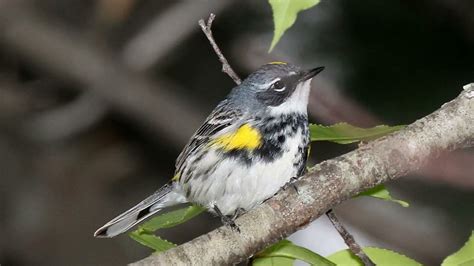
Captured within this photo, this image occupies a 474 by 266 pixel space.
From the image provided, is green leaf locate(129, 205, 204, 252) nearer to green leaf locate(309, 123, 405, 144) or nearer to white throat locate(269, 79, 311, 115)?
green leaf locate(309, 123, 405, 144)

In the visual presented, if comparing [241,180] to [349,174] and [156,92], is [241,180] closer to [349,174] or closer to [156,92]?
[349,174]

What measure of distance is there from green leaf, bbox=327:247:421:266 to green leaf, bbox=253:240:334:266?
9 centimetres

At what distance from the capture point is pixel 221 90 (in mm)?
6426

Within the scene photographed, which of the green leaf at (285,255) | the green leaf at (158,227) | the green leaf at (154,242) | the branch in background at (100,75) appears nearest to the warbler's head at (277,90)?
the green leaf at (158,227)

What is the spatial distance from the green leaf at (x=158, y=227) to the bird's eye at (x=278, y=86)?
126 cm

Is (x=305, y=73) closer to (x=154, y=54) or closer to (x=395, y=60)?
(x=395, y=60)

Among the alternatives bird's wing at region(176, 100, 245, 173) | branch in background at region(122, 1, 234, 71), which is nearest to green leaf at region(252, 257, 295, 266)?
bird's wing at region(176, 100, 245, 173)

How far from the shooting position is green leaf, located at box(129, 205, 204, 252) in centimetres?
253

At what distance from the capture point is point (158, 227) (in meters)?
2.64

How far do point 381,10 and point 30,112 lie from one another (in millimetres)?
2399

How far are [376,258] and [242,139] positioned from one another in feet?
4.50

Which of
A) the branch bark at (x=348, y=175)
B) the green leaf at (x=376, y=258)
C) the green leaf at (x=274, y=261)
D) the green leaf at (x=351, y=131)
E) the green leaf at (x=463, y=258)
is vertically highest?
the green leaf at (x=351, y=131)

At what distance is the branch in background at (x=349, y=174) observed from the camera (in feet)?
8.63

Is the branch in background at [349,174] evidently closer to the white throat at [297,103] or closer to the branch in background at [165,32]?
the white throat at [297,103]
